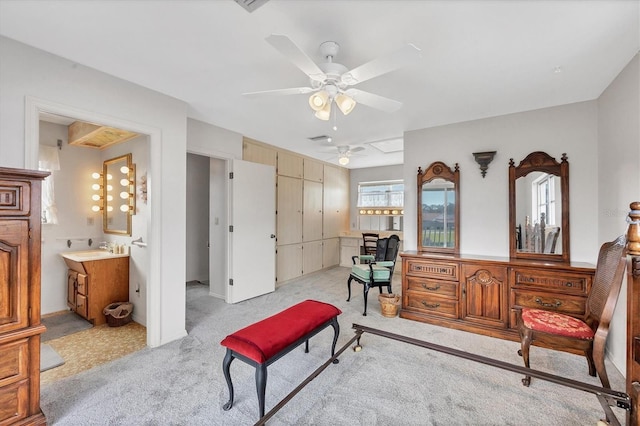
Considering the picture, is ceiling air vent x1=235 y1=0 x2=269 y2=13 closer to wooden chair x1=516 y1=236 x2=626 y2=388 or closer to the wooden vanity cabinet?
wooden chair x1=516 y1=236 x2=626 y2=388

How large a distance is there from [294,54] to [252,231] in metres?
3.16

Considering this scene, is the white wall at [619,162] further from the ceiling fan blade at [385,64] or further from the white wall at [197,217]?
the white wall at [197,217]

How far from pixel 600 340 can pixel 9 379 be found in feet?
12.7

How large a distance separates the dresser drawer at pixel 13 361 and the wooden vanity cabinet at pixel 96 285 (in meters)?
1.88

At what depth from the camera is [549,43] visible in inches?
78.7

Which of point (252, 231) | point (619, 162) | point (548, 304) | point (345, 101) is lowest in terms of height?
point (548, 304)

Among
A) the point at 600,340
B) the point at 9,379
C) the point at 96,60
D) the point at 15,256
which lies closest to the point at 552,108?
the point at 600,340

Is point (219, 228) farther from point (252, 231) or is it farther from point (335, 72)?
point (335, 72)

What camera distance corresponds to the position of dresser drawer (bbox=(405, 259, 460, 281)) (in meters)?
3.28

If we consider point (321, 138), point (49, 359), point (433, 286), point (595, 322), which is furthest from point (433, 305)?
point (49, 359)

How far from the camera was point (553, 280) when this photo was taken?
2.79m

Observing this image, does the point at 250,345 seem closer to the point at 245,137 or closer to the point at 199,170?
the point at 245,137

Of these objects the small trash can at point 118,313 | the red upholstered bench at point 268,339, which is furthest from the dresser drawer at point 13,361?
the small trash can at point 118,313

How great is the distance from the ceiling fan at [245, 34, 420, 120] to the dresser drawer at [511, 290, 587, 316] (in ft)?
8.12
